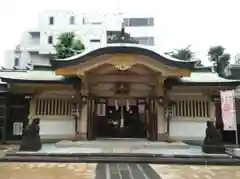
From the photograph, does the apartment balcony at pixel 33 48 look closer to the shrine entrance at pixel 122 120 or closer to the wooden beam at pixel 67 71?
the shrine entrance at pixel 122 120

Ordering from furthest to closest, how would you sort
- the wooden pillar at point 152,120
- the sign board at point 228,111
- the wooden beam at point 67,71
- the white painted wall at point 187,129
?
the white painted wall at point 187,129 < the wooden pillar at point 152,120 < the wooden beam at point 67,71 < the sign board at point 228,111

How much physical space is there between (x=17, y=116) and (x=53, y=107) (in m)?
2.05

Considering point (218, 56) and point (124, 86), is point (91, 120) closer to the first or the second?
point (124, 86)

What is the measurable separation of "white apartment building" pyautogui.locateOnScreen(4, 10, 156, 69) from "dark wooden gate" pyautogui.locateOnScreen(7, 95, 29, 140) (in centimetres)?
2551

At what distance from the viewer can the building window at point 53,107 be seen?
15930mm

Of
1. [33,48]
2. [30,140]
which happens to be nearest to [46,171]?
[30,140]

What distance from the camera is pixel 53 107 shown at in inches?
629

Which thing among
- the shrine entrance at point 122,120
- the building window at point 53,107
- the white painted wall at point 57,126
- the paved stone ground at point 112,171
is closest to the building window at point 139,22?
the shrine entrance at point 122,120

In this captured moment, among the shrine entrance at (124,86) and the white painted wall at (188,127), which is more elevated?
the shrine entrance at (124,86)

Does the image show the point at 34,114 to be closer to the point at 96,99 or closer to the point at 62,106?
the point at 62,106

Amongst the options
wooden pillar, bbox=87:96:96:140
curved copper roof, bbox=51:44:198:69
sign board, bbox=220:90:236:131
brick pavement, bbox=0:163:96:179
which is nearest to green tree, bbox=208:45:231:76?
curved copper roof, bbox=51:44:198:69

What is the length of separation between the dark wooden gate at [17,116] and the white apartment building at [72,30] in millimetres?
25508

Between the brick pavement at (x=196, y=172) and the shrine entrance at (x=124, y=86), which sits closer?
the brick pavement at (x=196, y=172)

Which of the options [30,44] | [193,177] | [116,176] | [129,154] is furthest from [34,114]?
[30,44]
